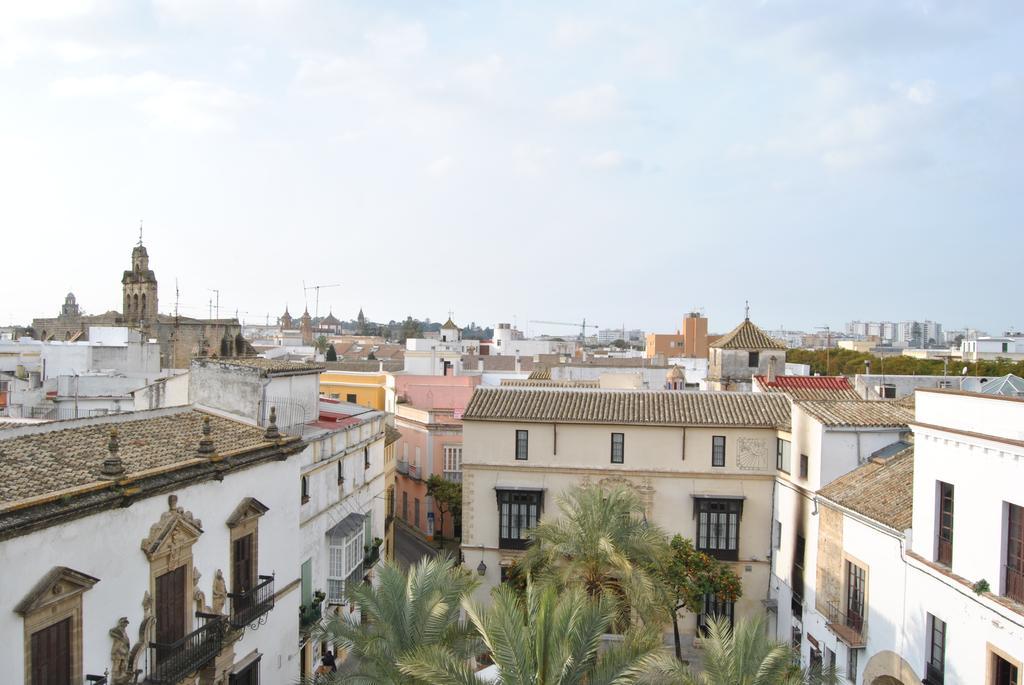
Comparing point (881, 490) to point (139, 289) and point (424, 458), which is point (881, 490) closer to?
point (424, 458)

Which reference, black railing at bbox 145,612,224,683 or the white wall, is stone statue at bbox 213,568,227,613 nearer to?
the white wall

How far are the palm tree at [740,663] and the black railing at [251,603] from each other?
820 cm

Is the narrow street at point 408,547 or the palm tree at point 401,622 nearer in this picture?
the palm tree at point 401,622

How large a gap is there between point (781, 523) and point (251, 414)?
1527 cm

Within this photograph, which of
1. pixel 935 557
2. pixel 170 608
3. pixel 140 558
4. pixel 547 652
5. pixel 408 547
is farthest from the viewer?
pixel 408 547

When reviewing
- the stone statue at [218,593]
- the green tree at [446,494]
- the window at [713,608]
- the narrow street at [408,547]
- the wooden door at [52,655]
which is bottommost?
the narrow street at [408,547]

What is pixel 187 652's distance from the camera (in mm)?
13484

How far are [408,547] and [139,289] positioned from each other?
35109mm

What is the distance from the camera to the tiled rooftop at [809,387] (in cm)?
2533

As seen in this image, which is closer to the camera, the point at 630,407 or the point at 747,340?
the point at 630,407

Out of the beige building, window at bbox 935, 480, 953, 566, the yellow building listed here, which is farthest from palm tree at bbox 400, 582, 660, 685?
the yellow building

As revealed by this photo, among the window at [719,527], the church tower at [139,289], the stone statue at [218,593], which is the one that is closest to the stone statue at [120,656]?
the stone statue at [218,593]

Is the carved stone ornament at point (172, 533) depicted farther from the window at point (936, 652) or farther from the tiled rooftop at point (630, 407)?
the window at point (936, 652)

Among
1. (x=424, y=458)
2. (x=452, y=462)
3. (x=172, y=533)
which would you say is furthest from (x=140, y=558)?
(x=424, y=458)
